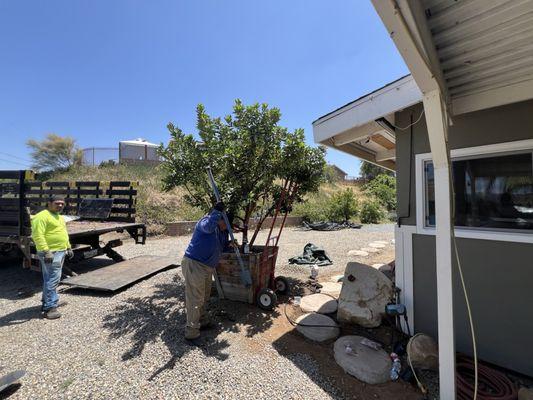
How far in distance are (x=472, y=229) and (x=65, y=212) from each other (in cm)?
954

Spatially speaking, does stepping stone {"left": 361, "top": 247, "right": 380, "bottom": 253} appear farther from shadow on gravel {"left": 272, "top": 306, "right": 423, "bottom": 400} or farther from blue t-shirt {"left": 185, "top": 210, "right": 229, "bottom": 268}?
blue t-shirt {"left": 185, "top": 210, "right": 229, "bottom": 268}

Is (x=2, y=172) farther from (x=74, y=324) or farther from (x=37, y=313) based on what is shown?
(x=74, y=324)

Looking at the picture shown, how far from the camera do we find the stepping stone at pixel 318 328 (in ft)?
11.1

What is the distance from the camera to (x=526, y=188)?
270 centimetres

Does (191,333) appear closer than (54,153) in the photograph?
Yes

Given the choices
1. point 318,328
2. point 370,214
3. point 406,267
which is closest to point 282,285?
point 318,328

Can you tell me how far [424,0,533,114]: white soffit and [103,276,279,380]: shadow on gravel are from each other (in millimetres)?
3448

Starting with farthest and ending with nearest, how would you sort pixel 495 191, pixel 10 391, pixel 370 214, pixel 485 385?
pixel 370 214 < pixel 495 191 < pixel 485 385 < pixel 10 391

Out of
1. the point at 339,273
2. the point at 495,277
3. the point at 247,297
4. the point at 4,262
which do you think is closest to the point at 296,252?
the point at 339,273

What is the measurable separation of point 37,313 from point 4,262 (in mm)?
4480

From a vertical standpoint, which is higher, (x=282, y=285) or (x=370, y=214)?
(x=370, y=214)

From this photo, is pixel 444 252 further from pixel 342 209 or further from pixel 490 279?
pixel 342 209

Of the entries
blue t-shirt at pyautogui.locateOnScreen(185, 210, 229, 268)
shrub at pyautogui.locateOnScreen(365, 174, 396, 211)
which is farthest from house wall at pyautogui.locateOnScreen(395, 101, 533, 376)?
shrub at pyautogui.locateOnScreen(365, 174, 396, 211)

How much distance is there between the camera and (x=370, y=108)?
3.12 m
